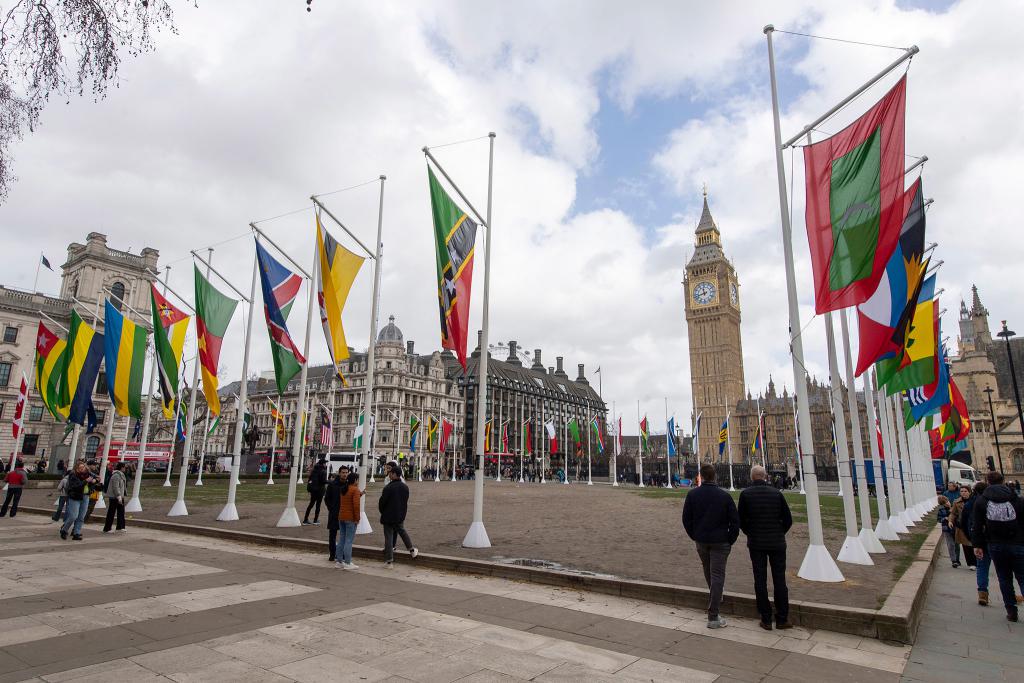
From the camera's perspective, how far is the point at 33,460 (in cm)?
5544

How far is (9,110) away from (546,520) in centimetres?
1659

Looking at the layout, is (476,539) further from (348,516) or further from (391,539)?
(348,516)

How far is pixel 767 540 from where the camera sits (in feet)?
23.4

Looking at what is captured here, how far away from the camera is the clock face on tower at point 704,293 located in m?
117

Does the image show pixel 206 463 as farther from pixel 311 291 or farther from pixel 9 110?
pixel 9 110

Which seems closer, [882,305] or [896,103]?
[896,103]

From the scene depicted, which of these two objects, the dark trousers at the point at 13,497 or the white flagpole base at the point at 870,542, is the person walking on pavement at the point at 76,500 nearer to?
the dark trousers at the point at 13,497

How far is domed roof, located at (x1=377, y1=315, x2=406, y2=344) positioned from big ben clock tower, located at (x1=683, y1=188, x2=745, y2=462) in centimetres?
6329

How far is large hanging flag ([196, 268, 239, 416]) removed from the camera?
18125 millimetres

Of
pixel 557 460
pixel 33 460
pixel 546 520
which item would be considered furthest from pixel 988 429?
pixel 33 460

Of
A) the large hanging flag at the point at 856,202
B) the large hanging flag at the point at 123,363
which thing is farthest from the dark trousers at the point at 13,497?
the large hanging flag at the point at 856,202

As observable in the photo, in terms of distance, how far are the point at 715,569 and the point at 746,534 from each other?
0.61 meters

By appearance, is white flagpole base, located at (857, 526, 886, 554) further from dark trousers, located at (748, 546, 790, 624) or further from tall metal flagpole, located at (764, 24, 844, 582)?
dark trousers, located at (748, 546, 790, 624)

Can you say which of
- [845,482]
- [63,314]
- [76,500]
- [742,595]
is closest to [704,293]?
[63,314]
